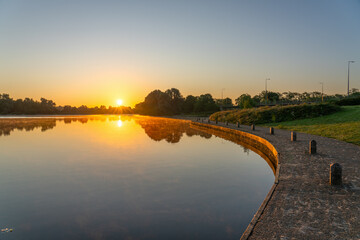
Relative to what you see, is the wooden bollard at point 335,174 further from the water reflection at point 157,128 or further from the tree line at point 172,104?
the tree line at point 172,104

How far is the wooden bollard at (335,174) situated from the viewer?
748 cm

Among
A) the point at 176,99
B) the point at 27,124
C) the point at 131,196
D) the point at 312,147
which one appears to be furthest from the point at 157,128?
the point at 176,99

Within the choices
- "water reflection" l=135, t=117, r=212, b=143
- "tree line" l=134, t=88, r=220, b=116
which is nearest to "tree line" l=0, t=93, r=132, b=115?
"tree line" l=134, t=88, r=220, b=116

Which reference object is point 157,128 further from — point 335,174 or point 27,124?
point 335,174

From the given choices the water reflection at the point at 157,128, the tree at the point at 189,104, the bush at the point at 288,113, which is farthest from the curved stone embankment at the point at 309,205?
the tree at the point at 189,104

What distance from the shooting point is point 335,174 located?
298 inches

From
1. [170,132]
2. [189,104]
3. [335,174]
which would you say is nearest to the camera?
[335,174]

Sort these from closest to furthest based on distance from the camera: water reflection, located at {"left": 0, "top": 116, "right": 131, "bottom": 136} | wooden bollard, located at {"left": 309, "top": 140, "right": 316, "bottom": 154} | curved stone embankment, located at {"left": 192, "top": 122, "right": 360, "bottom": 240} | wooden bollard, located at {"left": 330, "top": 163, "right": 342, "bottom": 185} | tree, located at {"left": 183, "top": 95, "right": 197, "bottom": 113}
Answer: curved stone embankment, located at {"left": 192, "top": 122, "right": 360, "bottom": 240} < wooden bollard, located at {"left": 330, "top": 163, "right": 342, "bottom": 185} < wooden bollard, located at {"left": 309, "top": 140, "right": 316, "bottom": 154} < water reflection, located at {"left": 0, "top": 116, "right": 131, "bottom": 136} < tree, located at {"left": 183, "top": 95, "right": 197, "bottom": 113}

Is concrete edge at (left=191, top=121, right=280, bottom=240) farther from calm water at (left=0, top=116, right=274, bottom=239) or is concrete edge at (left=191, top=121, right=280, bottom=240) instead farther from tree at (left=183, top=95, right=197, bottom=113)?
tree at (left=183, top=95, right=197, bottom=113)

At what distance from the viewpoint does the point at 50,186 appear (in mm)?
10469

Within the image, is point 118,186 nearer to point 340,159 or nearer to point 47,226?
point 47,226

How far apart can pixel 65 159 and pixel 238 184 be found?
12193 millimetres

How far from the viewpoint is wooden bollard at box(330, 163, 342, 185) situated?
24.6 ft

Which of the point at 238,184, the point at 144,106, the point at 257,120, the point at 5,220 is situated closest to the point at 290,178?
the point at 238,184
